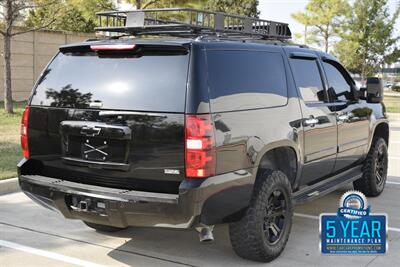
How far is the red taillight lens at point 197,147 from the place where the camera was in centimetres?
363

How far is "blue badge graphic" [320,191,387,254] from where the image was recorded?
4633 mm

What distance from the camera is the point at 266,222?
4.37m

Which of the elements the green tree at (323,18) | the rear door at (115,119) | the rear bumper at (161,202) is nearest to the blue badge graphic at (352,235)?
the rear bumper at (161,202)

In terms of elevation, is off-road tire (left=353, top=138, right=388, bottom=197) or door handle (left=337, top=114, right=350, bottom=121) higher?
door handle (left=337, top=114, right=350, bottom=121)

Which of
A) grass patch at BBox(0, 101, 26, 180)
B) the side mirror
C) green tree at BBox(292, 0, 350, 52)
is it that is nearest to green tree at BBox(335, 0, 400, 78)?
green tree at BBox(292, 0, 350, 52)

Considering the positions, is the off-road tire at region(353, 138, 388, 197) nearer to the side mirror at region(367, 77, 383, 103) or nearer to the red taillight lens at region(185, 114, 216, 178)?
the side mirror at region(367, 77, 383, 103)

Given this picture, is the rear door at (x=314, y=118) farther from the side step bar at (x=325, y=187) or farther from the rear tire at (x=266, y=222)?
the rear tire at (x=266, y=222)

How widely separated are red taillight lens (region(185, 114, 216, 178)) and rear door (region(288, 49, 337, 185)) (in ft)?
5.03

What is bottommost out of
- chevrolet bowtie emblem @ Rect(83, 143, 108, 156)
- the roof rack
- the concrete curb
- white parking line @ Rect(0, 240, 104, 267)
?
white parking line @ Rect(0, 240, 104, 267)

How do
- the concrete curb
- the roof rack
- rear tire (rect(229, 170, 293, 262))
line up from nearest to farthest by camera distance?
rear tire (rect(229, 170, 293, 262)), the roof rack, the concrete curb

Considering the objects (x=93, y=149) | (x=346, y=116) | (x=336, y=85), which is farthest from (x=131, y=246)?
(x=336, y=85)

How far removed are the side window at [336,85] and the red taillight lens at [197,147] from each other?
2.41 meters

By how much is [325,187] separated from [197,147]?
2.27m

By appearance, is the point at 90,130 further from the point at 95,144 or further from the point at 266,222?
the point at 266,222
